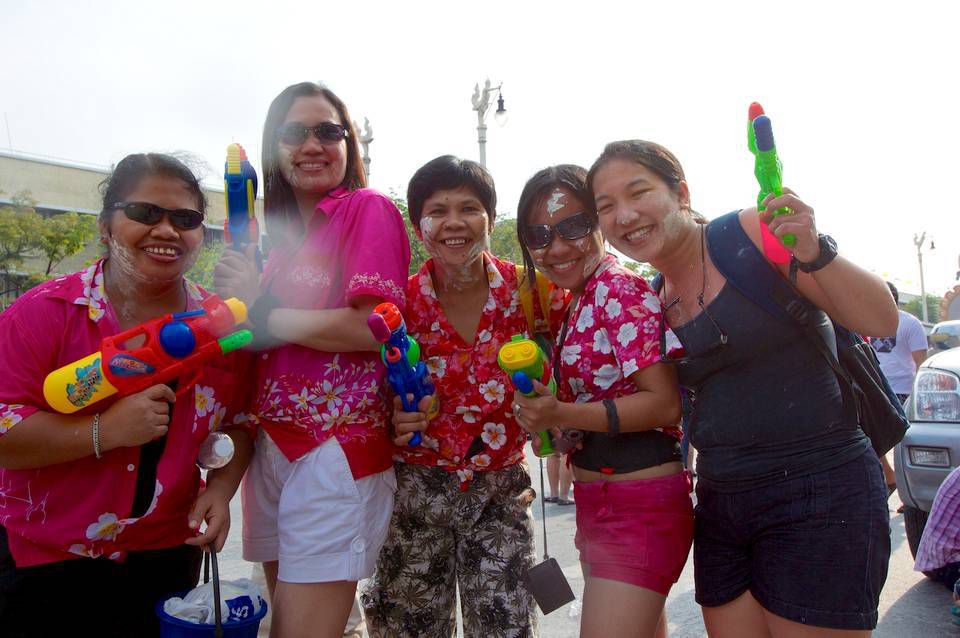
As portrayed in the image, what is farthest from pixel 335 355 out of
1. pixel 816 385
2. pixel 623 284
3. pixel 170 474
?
pixel 816 385

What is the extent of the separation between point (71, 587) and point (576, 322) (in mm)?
1744

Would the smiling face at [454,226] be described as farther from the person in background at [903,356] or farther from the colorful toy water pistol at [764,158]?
the person in background at [903,356]

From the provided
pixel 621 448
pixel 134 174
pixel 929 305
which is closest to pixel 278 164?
pixel 134 174

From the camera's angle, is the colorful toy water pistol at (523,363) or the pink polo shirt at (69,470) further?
the colorful toy water pistol at (523,363)

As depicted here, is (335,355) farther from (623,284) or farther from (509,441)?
(623,284)

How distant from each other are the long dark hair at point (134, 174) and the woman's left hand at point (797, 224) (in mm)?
1740

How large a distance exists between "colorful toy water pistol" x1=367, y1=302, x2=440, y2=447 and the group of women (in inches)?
2.1

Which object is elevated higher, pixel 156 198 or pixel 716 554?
pixel 156 198

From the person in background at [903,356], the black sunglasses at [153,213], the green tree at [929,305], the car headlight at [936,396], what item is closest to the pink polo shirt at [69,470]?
the black sunglasses at [153,213]

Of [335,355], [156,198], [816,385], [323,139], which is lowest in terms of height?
[816,385]

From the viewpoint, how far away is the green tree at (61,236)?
78.2 feet

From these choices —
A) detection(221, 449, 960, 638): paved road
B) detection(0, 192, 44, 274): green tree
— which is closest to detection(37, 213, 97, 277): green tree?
detection(0, 192, 44, 274): green tree

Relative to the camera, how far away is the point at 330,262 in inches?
90.8

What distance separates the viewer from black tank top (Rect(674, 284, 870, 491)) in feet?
6.44
